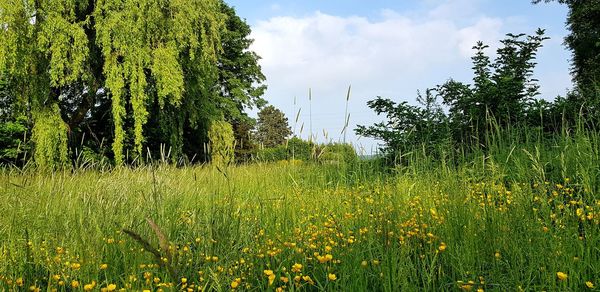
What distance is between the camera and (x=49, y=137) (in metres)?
11.1

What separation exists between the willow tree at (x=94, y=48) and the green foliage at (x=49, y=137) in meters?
0.02

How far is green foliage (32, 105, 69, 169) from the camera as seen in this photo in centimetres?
1099

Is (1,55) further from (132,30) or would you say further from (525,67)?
(525,67)

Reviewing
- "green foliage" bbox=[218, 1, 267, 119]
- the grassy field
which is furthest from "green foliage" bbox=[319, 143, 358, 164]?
"green foliage" bbox=[218, 1, 267, 119]

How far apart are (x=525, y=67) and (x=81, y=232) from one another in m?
6.51

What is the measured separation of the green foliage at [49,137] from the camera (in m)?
11.0

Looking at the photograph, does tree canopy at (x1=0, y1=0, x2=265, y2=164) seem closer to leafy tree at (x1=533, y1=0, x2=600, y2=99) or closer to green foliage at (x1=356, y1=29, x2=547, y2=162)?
green foliage at (x1=356, y1=29, x2=547, y2=162)

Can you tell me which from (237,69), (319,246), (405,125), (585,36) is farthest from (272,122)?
(319,246)

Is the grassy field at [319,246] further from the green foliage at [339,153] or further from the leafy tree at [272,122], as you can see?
the leafy tree at [272,122]

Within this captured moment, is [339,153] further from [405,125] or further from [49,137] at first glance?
[49,137]

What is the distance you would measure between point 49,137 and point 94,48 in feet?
10.2

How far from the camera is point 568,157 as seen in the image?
4.08 meters

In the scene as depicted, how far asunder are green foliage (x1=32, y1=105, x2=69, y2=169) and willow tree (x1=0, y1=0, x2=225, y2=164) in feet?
0.08

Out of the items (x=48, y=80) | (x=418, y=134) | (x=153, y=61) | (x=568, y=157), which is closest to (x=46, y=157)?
(x=48, y=80)
